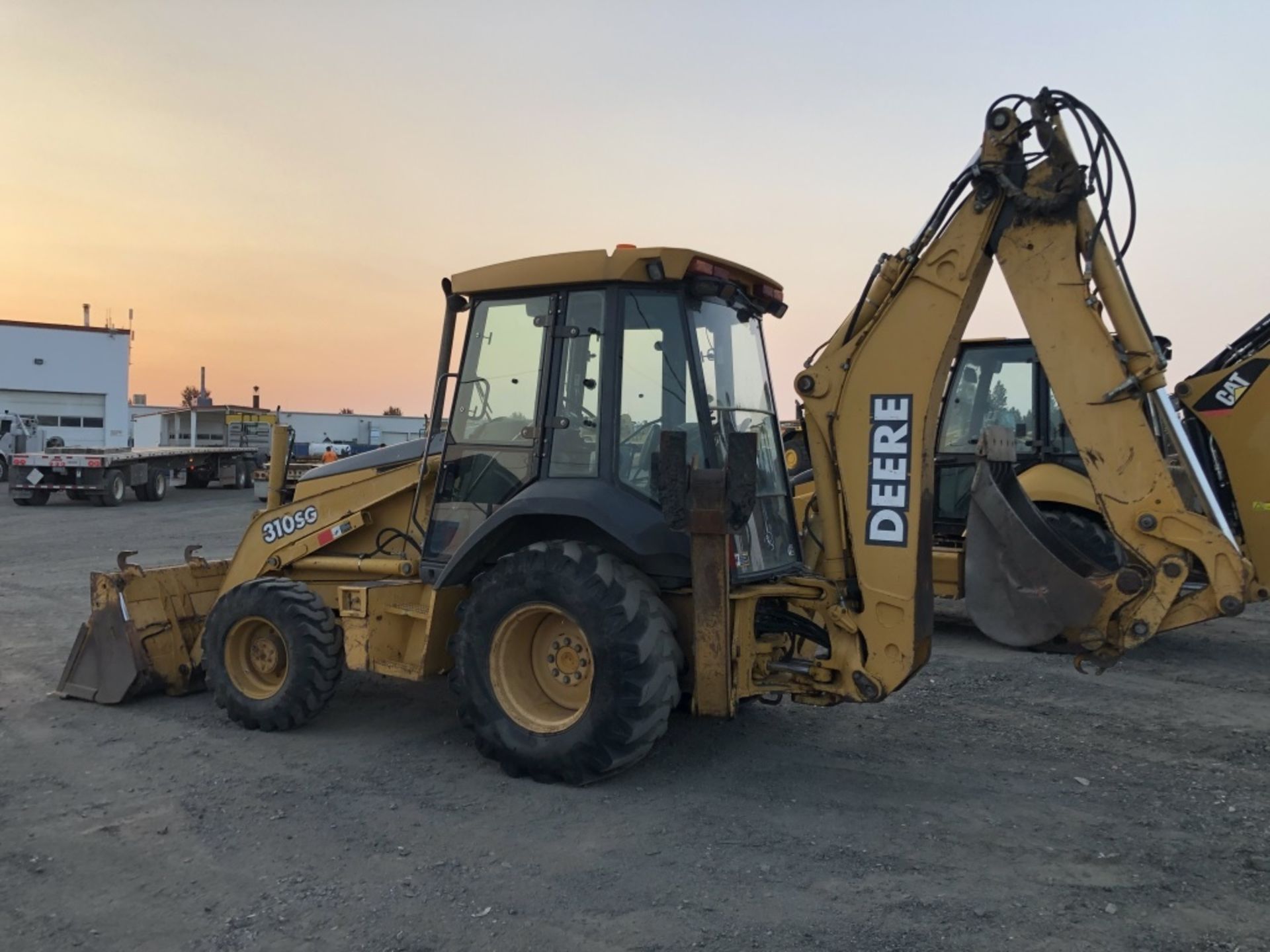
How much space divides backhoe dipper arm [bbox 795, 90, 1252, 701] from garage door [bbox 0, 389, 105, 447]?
37250 millimetres

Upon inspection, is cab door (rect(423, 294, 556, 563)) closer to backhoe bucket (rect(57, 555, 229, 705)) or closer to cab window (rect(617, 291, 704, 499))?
cab window (rect(617, 291, 704, 499))

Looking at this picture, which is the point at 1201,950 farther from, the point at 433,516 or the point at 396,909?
the point at 433,516

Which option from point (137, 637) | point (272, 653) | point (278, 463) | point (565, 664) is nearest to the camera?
point (565, 664)

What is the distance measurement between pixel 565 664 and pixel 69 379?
38.9 metres

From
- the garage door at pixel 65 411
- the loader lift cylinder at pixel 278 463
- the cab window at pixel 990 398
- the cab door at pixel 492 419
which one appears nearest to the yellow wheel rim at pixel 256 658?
the loader lift cylinder at pixel 278 463

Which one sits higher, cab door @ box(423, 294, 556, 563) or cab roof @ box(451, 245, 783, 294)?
cab roof @ box(451, 245, 783, 294)

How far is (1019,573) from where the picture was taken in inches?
205

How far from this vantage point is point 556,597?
4.91 metres

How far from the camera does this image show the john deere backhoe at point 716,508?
15.1 feet

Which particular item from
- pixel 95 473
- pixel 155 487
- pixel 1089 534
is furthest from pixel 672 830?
pixel 155 487

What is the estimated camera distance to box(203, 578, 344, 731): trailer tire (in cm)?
579

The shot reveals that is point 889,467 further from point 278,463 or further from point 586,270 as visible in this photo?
point 278,463

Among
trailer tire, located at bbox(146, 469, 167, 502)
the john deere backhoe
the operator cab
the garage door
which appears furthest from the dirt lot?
the garage door

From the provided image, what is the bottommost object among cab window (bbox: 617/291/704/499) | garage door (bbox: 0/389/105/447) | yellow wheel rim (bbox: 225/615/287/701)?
yellow wheel rim (bbox: 225/615/287/701)
